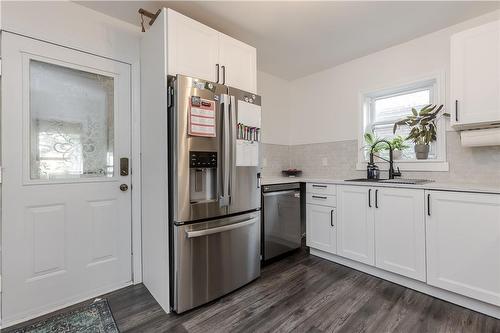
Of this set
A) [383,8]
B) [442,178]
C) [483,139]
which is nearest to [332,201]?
[442,178]

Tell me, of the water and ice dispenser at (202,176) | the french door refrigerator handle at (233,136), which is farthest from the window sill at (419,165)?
the water and ice dispenser at (202,176)

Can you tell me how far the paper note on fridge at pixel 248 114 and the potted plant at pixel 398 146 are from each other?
169cm

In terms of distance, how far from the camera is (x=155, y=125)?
197 cm

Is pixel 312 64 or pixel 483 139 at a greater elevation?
pixel 312 64

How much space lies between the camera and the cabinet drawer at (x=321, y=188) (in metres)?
2.70

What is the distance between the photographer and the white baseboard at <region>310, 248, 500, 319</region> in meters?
1.77

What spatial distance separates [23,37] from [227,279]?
2.48 metres

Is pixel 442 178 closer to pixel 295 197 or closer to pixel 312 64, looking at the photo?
pixel 295 197

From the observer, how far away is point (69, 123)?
6.47ft

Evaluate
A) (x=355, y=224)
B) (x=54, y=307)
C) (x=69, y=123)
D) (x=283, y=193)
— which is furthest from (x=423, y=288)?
(x=69, y=123)

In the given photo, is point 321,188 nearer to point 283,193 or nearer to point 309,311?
point 283,193

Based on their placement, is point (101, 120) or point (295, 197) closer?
point (101, 120)

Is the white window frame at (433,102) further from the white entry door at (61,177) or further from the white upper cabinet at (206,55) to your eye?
the white entry door at (61,177)

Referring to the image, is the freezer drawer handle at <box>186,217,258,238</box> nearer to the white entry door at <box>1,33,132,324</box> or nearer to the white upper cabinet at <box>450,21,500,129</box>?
the white entry door at <box>1,33,132,324</box>
